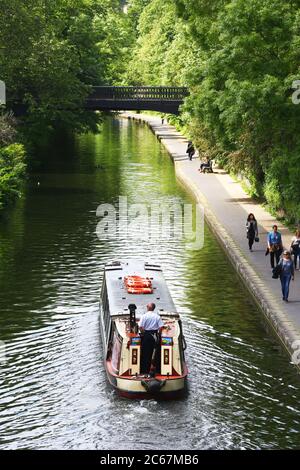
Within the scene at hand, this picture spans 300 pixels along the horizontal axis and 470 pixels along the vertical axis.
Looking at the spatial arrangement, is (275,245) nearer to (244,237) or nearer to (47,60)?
(244,237)

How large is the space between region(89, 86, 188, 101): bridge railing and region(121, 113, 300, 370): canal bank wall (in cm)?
1050

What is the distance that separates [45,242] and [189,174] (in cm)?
2205

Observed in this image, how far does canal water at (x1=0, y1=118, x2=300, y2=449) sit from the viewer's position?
20.2 metres

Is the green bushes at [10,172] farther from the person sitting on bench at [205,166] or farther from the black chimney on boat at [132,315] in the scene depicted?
the black chimney on boat at [132,315]

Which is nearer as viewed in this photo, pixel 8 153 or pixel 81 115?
pixel 8 153

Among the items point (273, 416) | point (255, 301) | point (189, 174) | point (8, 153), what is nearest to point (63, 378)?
point (273, 416)

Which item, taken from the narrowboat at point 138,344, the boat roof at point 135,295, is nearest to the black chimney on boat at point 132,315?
the narrowboat at point 138,344

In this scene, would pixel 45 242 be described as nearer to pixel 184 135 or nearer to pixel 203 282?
pixel 203 282

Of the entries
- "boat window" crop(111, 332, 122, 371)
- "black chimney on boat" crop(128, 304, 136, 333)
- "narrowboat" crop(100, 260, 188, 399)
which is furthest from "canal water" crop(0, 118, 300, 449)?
"black chimney on boat" crop(128, 304, 136, 333)

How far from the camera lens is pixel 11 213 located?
45.8 metres

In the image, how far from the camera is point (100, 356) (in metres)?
25.0

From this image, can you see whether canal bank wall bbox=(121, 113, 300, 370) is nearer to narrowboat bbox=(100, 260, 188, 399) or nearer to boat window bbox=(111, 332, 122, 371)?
narrowboat bbox=(100, 260, 188, 399)

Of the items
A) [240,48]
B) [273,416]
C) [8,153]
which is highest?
[240,48]

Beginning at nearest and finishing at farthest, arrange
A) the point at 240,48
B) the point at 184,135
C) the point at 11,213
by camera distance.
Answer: the point at 240,48 < the point at 11,213 < the point at 184,135
